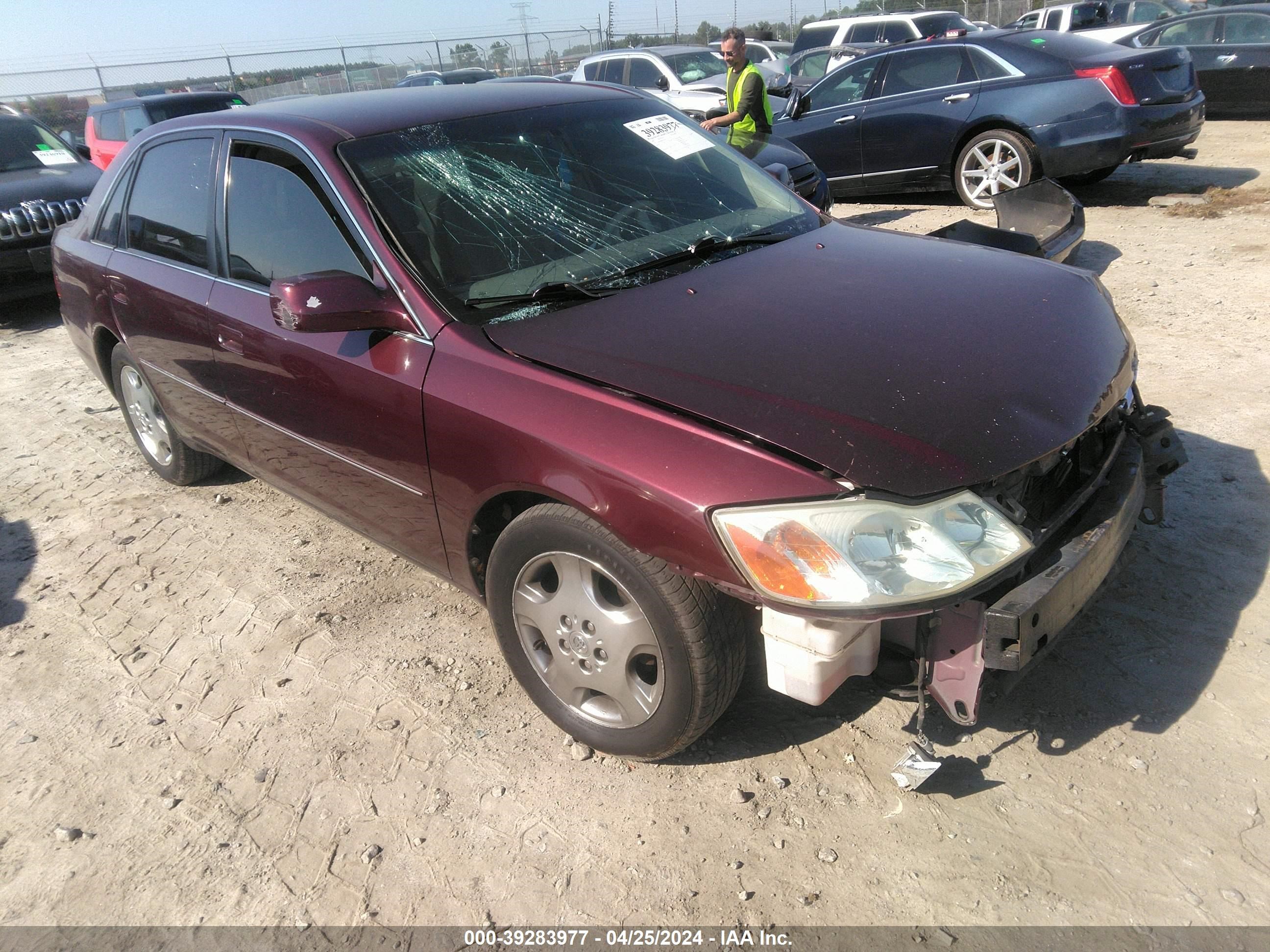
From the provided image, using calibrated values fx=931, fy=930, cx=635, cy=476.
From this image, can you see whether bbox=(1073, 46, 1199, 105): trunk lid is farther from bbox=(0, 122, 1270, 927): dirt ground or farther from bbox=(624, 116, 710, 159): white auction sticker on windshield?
bbox=(624, 116, 710, 159): white auction sticker on windshield

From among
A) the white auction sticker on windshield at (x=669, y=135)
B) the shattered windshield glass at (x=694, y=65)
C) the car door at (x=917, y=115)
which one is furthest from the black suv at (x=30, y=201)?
the shattered windshield glass at (x=694, y=65)

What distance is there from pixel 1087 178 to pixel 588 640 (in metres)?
8.33

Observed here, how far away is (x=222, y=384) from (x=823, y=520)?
2.50m

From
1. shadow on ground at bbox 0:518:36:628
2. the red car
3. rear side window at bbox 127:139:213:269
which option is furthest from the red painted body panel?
the red car

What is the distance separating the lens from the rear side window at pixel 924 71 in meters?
8.27

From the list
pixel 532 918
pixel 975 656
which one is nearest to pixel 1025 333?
pixel 975 656

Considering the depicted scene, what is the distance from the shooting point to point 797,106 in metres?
8.74

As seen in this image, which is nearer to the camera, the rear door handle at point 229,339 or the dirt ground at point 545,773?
the dirt ground at point 545,773

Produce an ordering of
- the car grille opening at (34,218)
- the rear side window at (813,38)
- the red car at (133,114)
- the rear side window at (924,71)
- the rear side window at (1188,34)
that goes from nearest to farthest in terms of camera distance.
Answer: the car grille opening at (34,218), the rear side window at (924,71), the red car at (133,114), the rear side window at (1188,34), the rear side window at (813,38)

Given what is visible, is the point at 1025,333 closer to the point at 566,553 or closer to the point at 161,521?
the point at 566,553

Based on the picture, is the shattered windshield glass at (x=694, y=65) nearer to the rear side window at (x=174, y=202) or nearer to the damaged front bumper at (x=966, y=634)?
the rear side window at (x=174, y=202)

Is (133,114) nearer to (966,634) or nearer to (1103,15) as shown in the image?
(966,634)

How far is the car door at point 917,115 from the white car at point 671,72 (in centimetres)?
345

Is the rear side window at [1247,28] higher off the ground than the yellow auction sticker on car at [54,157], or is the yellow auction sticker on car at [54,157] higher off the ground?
the yellow auction sticker on car at [54,157]
